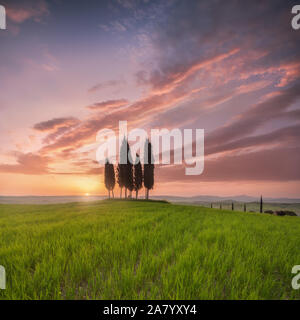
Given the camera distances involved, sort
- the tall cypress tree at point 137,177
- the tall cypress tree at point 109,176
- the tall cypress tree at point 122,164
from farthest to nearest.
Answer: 1. the tall cypress tree at point 109,176
2. the tall cypress tree at point 122,164
3. the tall cypress tree at point 137,177

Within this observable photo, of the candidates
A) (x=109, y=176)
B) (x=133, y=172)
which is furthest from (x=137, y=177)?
(x=109, y=176)

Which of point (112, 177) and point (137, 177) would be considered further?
point (112, 177)

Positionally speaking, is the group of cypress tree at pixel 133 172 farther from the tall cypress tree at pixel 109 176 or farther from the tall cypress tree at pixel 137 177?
the tall cypress tree at pixel 109 176

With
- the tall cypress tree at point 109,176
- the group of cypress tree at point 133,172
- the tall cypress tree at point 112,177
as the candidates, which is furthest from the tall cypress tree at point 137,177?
the tall cypress tree at point 109,176

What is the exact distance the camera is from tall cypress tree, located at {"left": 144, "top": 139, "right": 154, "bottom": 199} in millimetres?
39531

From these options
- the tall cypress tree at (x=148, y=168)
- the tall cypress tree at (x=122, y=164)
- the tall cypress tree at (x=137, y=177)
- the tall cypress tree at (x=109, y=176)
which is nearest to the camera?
the tall cypress tree at (x=148, y=168)

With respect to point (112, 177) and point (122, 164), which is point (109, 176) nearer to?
point (112, 177)

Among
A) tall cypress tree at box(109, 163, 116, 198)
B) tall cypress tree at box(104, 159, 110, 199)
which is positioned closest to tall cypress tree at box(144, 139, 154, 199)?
tall cypress tree at box(109, 163, 116, 198)

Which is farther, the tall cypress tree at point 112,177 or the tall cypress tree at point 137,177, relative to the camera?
the tall cypress tree at point 112,177

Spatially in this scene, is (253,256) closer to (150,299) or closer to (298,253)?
(298,253)

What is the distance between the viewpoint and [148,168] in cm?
3981

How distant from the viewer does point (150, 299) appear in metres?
2.10

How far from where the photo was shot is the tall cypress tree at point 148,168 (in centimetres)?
3953
